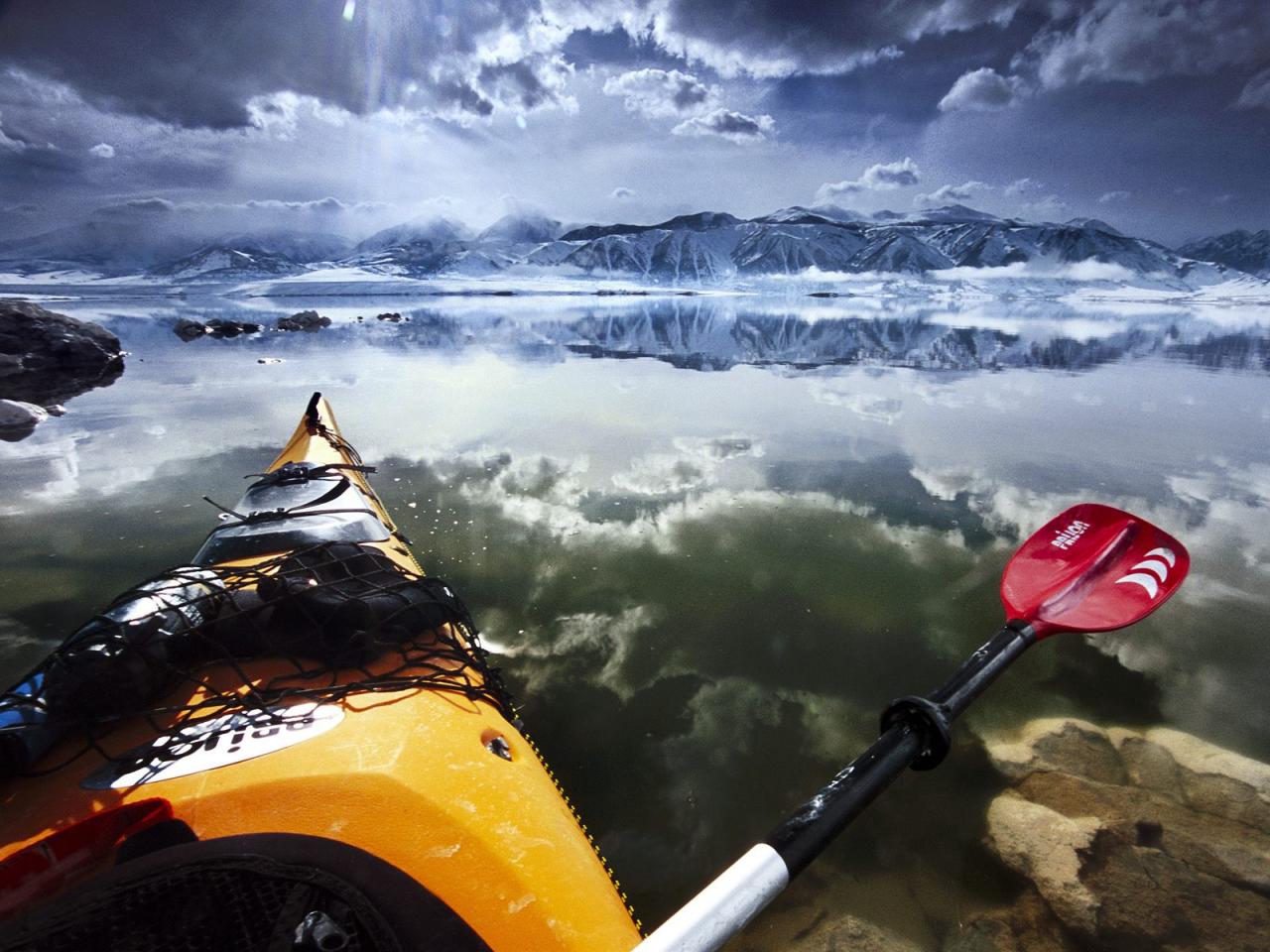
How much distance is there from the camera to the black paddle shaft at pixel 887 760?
2.05 m

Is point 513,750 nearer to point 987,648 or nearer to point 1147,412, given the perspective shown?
point 987,648

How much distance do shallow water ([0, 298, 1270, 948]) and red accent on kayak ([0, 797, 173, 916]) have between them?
6.80 feet

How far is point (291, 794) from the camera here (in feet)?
6.64

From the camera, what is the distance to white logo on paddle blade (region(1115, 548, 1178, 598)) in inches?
181

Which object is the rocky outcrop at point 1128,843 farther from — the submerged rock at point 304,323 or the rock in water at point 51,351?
the submerged rock at point 304,323

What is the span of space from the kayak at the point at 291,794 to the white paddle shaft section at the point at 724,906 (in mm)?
394

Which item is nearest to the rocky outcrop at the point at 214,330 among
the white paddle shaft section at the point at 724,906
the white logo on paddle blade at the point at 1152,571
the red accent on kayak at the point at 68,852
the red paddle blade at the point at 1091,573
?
the red accent on kayak at the point at 68,852

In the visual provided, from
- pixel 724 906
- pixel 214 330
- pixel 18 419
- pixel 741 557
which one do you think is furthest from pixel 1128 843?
pixel 214 330

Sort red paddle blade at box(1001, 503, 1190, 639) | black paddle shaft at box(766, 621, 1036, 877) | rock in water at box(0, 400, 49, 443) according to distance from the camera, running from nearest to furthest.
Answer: black paddle shaft at box(766, 621, 1036, 877) < red paddle blade at box(1001, 503, 1190, 639) < rock in water at box(0, 400, 49, 443)

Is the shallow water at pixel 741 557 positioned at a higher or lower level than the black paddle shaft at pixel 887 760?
lower

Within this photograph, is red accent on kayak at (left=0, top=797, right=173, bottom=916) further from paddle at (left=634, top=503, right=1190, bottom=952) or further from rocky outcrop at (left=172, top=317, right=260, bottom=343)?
rocky outcrop at (left=172, top=317, right=260, bottom=343)

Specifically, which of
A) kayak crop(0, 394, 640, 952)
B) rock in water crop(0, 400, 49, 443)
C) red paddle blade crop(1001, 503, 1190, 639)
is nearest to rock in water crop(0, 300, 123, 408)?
rock in water crop(0, 400, 49, 443)

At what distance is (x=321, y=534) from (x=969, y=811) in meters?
4.46

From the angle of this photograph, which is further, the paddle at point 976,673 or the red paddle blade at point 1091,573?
the red paddle blade at point 1091,573
